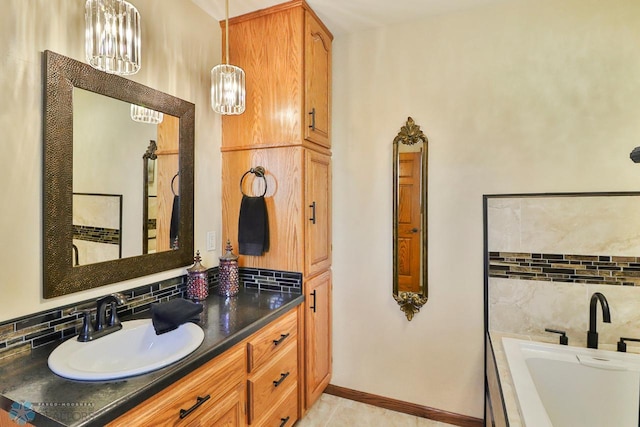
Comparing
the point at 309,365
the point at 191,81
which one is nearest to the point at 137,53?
the point at 191,81

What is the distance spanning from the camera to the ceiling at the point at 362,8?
1922mm

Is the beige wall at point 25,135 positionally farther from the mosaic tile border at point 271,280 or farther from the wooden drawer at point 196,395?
the mosaic tile border at point 271,280

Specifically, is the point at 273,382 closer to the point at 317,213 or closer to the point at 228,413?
the point at 228,413

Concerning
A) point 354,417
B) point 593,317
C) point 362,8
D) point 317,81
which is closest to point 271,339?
point 354,417

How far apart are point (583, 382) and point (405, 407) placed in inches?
41.1

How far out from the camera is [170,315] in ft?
4.35

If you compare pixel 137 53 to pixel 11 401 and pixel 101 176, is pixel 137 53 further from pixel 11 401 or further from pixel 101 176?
pixel 11 401

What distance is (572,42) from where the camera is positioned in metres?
1.84

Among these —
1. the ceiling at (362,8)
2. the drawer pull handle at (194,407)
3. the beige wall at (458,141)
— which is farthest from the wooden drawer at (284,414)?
the ceiling at (362,8)

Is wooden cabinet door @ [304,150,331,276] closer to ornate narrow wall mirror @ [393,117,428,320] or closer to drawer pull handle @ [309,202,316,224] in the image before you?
drawer pull handle @ [309,202,316,224]

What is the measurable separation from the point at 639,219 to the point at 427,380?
5.08 feet

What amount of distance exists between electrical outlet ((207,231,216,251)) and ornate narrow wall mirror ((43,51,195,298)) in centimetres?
16

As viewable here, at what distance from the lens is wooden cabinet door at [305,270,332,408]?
2.04m

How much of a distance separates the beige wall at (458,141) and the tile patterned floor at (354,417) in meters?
0.12
